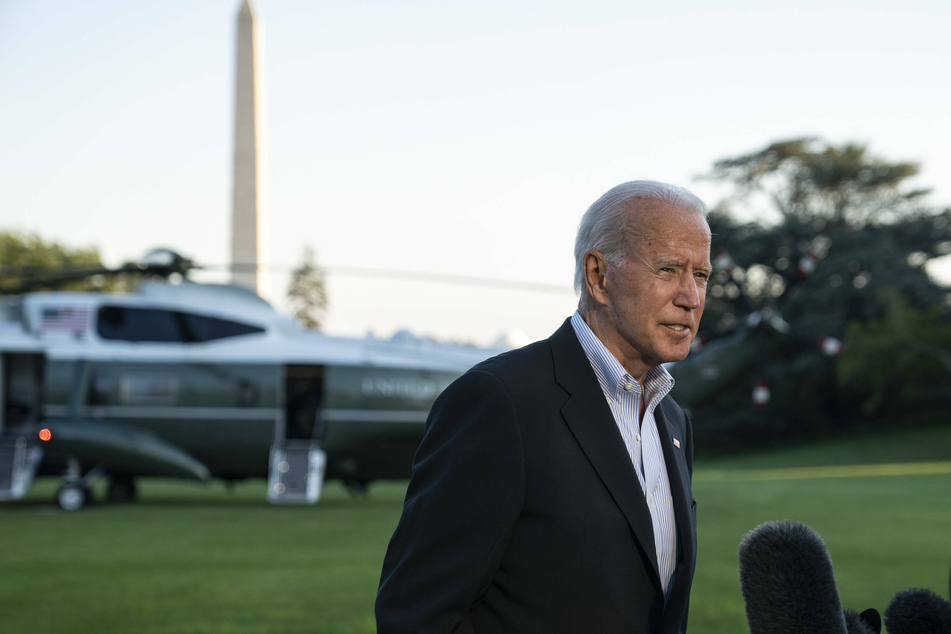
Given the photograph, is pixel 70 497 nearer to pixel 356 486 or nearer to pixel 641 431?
pixel 356 486

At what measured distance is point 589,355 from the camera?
6.23 feet

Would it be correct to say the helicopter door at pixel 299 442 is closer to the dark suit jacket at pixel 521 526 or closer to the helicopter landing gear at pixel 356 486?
the helicopter landing gear at pixel 356 486

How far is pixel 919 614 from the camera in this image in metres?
1.57

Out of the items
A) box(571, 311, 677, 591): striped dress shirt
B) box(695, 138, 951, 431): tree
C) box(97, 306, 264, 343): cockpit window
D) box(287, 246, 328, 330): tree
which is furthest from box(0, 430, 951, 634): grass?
box(287, 246, 328, 330): tree

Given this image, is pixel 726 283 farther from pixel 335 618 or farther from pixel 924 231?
Answer: pixel 335 618

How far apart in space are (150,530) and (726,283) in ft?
103

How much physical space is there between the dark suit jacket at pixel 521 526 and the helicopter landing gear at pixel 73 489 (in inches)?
570

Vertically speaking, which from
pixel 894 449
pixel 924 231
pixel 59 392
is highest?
pixel 924 231

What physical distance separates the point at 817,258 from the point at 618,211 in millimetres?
37164

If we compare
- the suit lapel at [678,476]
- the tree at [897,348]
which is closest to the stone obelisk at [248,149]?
the tree at [897,348]

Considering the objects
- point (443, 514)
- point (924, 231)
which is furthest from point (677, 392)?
point (924, 231)

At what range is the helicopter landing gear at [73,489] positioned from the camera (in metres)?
14.6

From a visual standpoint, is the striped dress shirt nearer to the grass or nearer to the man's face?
the man's face

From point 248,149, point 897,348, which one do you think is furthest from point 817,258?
point 248,149
